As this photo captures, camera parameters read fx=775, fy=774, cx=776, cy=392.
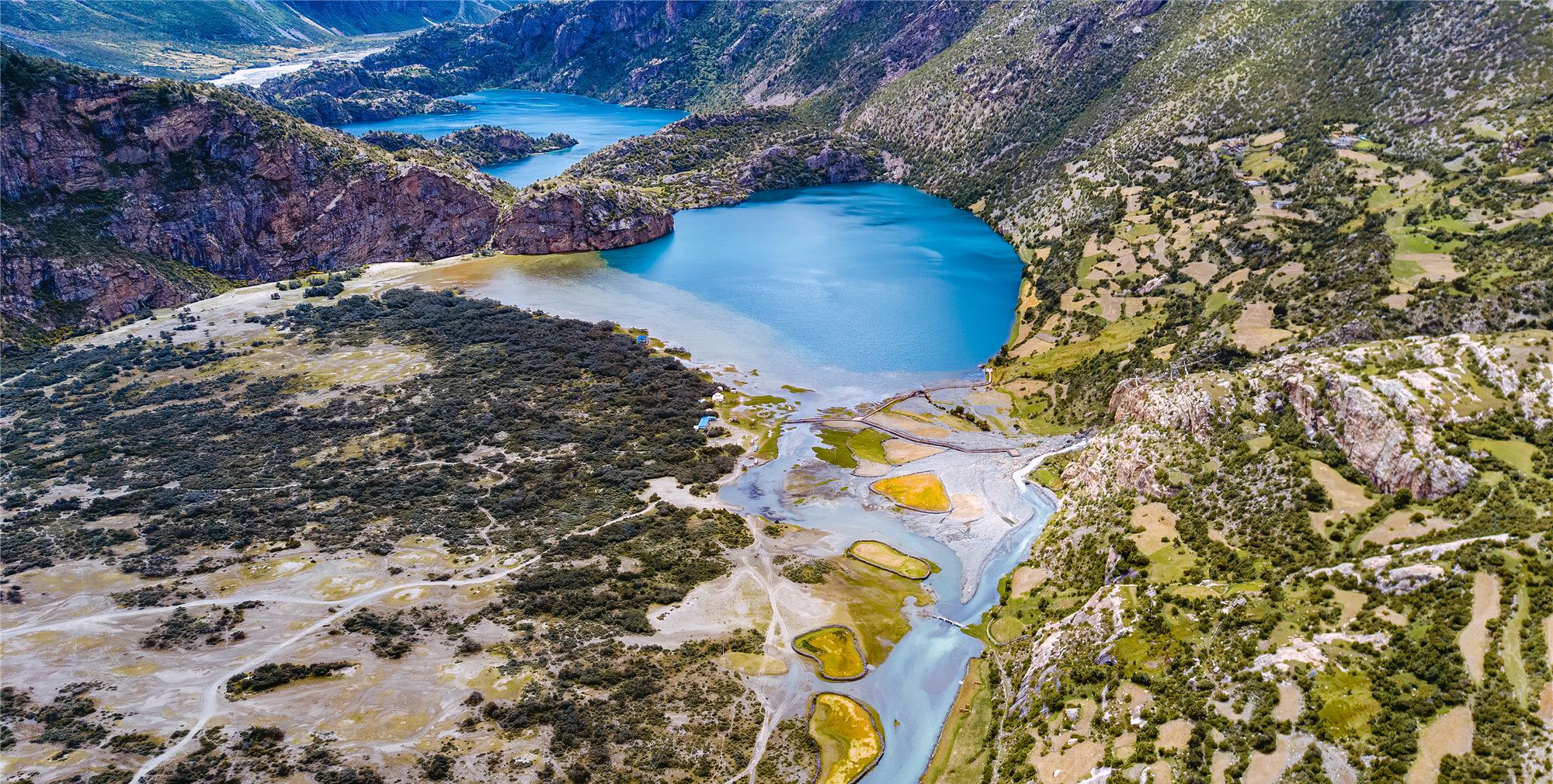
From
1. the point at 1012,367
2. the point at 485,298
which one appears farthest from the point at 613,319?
the point at 1012,367

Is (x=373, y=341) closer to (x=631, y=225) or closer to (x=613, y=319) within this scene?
(x=613, y=319)

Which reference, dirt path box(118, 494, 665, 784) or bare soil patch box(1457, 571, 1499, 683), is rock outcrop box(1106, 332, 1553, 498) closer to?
bare soil patch box(1457, 571, 1499, 683)

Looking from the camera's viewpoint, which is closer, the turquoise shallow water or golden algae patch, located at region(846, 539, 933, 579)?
golden algae patch, located at region(846, 539, 933, 579)

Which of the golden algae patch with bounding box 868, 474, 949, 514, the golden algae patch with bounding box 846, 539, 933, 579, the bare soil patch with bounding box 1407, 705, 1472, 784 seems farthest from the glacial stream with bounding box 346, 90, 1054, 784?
the bare soil patch with bounding box 1407, 705, 1472, 784

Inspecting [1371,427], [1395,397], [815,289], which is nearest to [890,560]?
[1371,427]

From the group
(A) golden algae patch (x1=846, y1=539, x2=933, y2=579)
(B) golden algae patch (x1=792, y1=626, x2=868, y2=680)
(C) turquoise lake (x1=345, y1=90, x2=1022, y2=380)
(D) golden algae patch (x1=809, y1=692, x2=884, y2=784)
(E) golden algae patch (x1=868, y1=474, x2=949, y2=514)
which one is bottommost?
(D) golden algae patch (x1=809, y1=692, x2=884, y2=784)

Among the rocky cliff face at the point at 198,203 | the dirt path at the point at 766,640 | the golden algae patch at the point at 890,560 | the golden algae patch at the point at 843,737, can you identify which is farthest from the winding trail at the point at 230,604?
the rocky cliff face at the point at 198,203

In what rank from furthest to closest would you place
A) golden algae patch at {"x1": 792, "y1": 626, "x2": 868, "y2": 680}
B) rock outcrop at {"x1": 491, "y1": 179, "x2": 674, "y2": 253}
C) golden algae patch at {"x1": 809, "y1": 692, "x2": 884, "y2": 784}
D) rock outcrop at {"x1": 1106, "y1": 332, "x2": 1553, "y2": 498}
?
rock outcrop at {"x1": 491, "y1": 179, "x2": 674, "y2": 253}
golden algae patch at {"x1": 792, "y1": 626, "x2": 868, "y2": 680}
rock outcrop at {"x1": 1106, "y1": 332, "x2": 1553, "y2": 498}
golden algae patch at {"x1": 809, "y1": 692, "x2": 884, "y2": 784}
